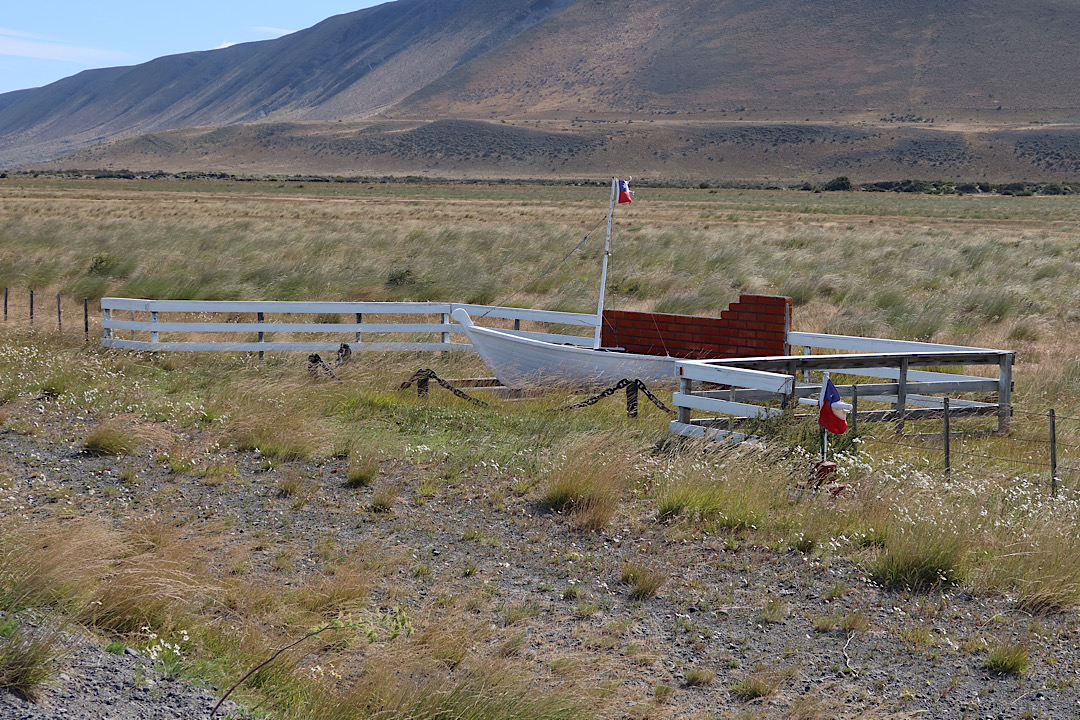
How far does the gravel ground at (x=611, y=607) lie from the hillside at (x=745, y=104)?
110m

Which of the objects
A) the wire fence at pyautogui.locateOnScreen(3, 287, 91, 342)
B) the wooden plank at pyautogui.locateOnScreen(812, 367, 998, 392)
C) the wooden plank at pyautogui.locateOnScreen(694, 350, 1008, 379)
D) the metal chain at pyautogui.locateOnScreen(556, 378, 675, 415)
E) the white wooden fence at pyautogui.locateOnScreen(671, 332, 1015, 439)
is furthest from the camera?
the wire fence at pyautogui.locateOnScreen(3, 287, 91, 342)

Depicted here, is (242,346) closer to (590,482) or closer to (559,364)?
(559,364)

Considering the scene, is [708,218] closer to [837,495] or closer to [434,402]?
[434,402]

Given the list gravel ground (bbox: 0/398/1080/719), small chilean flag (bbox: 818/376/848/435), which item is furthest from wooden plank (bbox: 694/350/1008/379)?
gravel ground (bbox: 0/398/1080/719)

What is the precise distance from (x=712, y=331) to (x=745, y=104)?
141 m

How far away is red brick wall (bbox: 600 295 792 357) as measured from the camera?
33.8 feet

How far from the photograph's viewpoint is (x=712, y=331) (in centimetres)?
1083

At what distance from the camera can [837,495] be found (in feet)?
22.9

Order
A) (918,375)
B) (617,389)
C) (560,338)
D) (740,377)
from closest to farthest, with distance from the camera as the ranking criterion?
(740,377), (617,389), (918,375), (560,338)

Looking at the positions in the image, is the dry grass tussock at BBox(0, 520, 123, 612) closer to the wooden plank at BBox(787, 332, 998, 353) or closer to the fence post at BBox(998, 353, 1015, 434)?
the wooden plank at BBox(787, 332, 998, 353)

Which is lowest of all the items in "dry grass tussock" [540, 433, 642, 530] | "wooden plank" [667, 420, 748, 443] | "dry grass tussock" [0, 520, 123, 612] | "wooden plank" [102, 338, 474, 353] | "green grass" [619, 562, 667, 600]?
"green grass" [619, 562, 667, 600]

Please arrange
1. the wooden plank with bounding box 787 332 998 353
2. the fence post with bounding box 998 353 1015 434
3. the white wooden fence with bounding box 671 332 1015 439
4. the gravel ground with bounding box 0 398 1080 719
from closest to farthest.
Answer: the gravel ground with bounding box 0 398 1080 719 < the white wooden fence with bounding box 671 332 1015 439 < the fence post with bounding box 998 353 1015 434 < the wooden plank with bounding box 787 332 998 353

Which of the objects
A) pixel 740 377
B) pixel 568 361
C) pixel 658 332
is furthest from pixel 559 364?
pixel 740 377

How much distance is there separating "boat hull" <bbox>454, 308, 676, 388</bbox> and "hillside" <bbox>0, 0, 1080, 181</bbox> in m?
106
